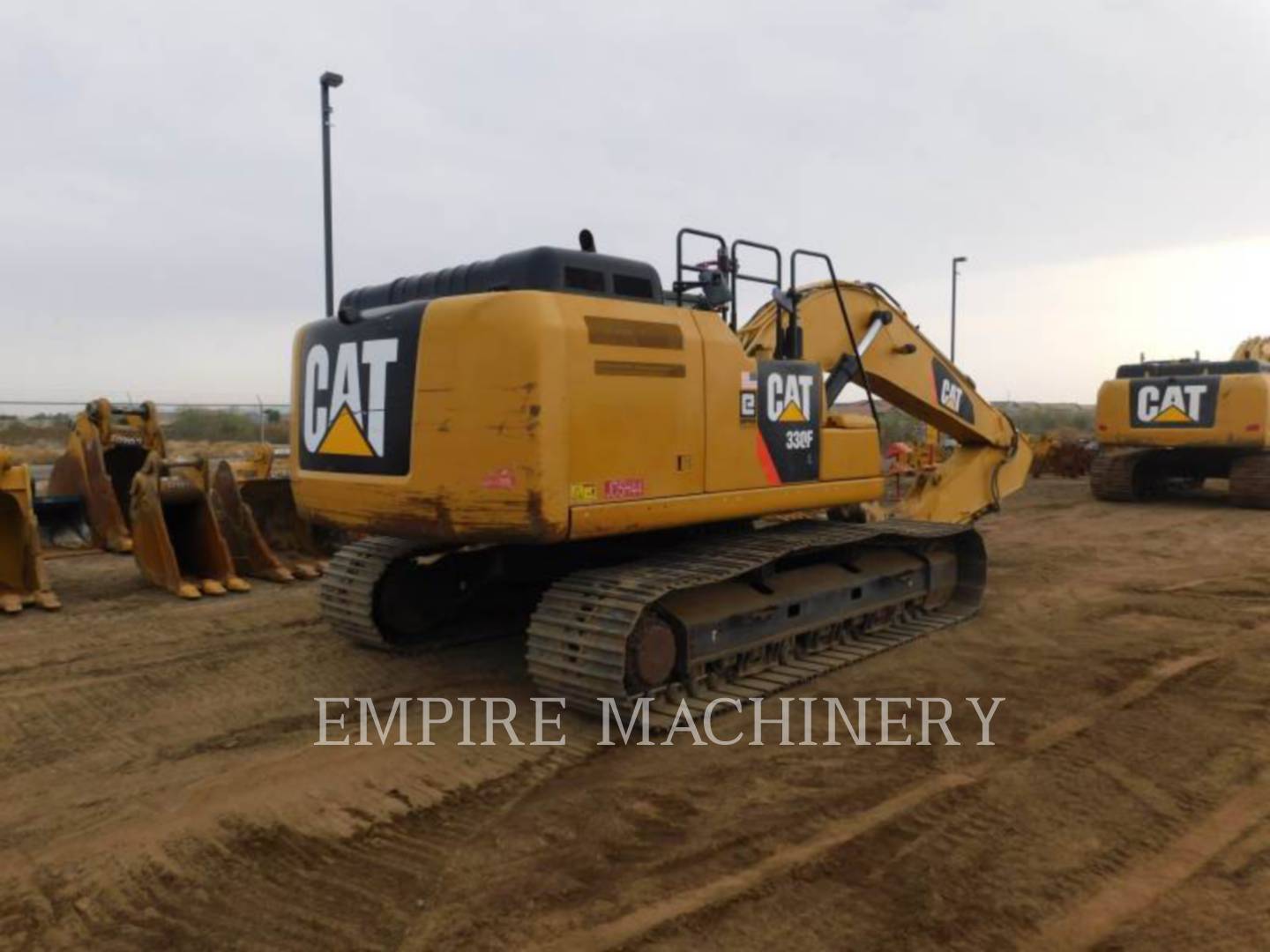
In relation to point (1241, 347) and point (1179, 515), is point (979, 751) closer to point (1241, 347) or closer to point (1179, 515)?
point (1179, 515)

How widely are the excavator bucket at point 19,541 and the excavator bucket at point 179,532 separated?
82cm

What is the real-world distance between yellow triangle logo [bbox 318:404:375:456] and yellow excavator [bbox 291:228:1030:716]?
0.01 metres

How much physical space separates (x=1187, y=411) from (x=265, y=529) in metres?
13.7

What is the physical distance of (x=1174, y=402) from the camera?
15844 millimetres

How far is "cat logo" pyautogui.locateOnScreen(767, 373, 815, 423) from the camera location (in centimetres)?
600

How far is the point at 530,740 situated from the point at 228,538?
18.6 ft

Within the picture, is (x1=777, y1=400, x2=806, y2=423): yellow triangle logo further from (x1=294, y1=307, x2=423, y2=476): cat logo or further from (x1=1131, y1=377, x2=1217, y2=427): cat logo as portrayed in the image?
(x1=1131, y1=377, x2=1217, y2=427): cat logo

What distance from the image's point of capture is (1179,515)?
48.5 ft

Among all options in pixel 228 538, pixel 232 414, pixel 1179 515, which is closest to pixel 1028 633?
pixel 228 538

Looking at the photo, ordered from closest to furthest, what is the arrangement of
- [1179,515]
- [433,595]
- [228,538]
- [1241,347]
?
[433,595] < [228,538] < [1179,515] < [1241,347]

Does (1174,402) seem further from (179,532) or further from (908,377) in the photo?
(179,532)
